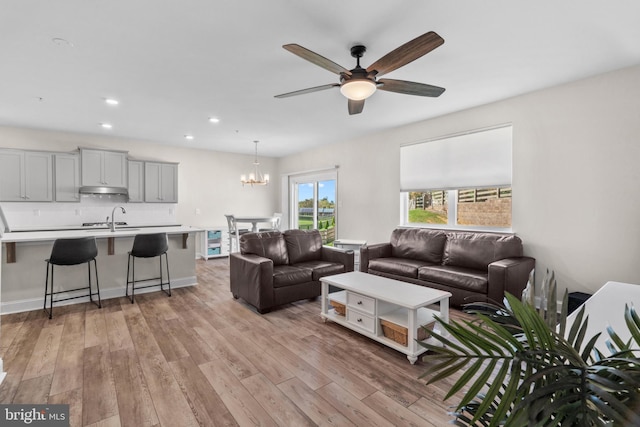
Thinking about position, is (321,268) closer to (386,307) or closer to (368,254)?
(368,254)

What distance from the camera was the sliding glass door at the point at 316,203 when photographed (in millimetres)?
6973

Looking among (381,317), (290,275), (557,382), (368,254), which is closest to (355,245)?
(368,254)

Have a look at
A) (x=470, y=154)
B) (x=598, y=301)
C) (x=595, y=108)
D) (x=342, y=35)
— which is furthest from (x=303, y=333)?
(x=595, y=108)

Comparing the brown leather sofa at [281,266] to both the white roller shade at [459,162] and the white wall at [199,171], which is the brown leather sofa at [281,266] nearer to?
the white roller shade at [459,162]

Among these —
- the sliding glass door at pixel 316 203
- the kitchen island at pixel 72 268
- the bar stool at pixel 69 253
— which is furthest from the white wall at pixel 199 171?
the bar stool at pixel 69 253

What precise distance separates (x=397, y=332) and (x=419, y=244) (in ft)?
7.40

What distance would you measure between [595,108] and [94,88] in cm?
573

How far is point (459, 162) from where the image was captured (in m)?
4.47

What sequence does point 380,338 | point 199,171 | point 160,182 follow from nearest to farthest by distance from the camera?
point 380,338 < point 160,182 < point 199,171

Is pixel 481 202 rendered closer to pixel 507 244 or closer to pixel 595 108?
pixel 507 244

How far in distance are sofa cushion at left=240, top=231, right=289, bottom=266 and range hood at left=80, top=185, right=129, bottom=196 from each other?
3.55 metres

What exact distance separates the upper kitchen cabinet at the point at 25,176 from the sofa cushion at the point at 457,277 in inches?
257

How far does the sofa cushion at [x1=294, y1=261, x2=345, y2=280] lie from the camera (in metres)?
3.90

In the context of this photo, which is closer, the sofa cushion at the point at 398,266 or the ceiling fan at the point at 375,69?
the ceiling fan at the point at 375,69
